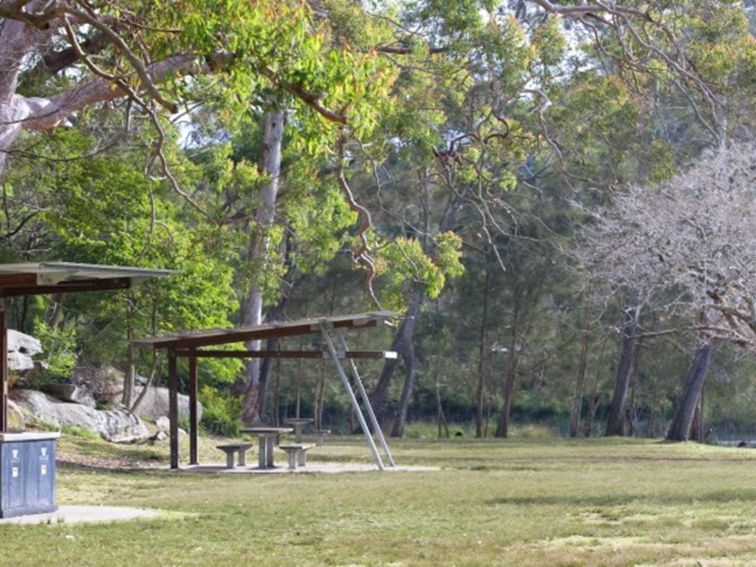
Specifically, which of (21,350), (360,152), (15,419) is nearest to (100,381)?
(21,350)

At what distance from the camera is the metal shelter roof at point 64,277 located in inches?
558

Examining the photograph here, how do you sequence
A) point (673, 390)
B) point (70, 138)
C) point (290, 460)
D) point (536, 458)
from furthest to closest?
point (673, 390) < point (536, 458) < point (70, 138) < point (290, 460)

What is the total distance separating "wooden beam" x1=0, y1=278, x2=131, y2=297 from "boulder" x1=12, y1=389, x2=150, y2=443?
39.1 ft

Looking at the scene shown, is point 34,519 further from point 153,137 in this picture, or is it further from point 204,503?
point 153,137

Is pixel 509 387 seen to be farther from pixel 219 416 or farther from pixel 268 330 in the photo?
pixel 268 330

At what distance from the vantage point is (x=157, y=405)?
3462cm

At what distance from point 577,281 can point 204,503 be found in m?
36.3

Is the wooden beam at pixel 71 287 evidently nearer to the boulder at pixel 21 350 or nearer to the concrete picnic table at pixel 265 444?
the concrete picnic table at pixel 265 444

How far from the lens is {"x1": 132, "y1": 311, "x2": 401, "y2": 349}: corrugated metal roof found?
76.8 ft

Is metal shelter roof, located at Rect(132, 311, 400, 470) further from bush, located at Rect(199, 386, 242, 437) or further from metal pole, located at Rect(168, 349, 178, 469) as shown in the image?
bush, located at Rect(199, 386, 242, 437)

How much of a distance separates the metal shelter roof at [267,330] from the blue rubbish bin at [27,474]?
8.70 metres

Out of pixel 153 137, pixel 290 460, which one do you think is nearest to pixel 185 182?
pixel 153 137

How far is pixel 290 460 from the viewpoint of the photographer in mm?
23672

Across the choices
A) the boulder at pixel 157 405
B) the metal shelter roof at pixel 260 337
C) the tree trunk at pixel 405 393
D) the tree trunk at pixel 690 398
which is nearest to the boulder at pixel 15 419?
the metal shelter roof at pixel 260 337
